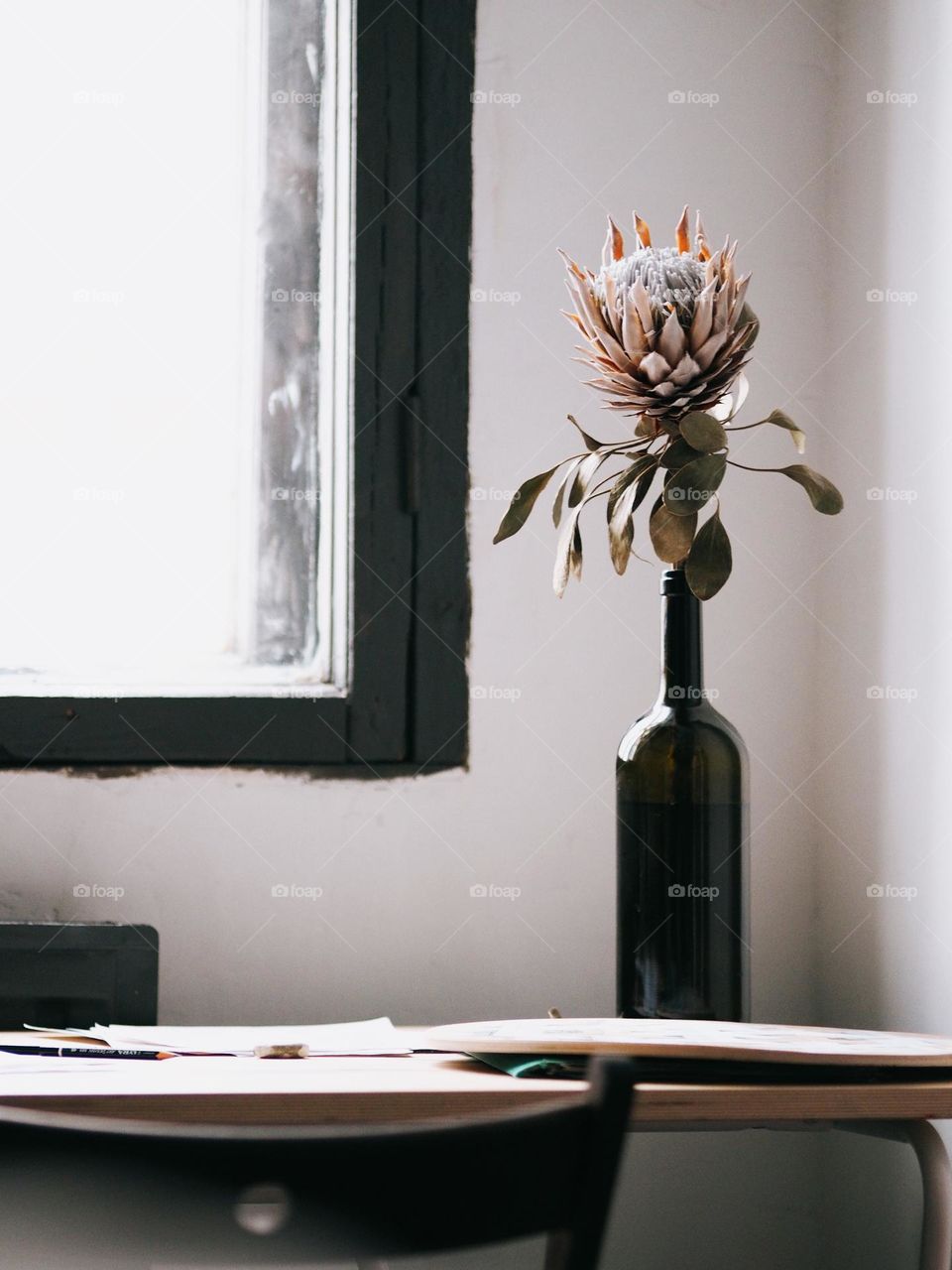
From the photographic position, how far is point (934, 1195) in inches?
30.0

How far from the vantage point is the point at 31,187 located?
4.66 ft

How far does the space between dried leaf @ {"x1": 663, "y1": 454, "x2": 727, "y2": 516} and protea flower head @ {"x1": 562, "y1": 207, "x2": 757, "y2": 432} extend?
6 cm

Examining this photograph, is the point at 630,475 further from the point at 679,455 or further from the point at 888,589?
the point at 888,589

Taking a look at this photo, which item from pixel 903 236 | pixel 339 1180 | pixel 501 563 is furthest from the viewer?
pixel 501 563

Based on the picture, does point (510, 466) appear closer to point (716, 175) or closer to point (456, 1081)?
point (716, 175)

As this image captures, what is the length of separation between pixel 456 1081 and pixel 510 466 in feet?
2.53

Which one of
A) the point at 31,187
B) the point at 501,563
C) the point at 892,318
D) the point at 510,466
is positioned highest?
the point at 31,187

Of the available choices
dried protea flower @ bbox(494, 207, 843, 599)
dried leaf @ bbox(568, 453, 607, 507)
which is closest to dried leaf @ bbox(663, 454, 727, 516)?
dried protea flower @ bbox(494, 207, 843, 599)

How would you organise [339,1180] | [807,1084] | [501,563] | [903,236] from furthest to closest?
[501,563] < [903,236] < [807,1084] < [339,1180]

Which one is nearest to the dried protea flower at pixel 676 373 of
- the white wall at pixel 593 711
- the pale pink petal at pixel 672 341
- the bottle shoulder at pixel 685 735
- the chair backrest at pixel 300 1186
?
the pale pink petal at pixel 672 341

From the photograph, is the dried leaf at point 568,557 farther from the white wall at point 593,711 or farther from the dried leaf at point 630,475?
the white wall at point 593,711

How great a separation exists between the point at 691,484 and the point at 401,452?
1.40 feet

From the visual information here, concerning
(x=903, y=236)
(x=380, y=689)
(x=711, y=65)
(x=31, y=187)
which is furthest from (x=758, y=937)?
(x=31, y=187)

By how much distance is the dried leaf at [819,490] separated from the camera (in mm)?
1079
